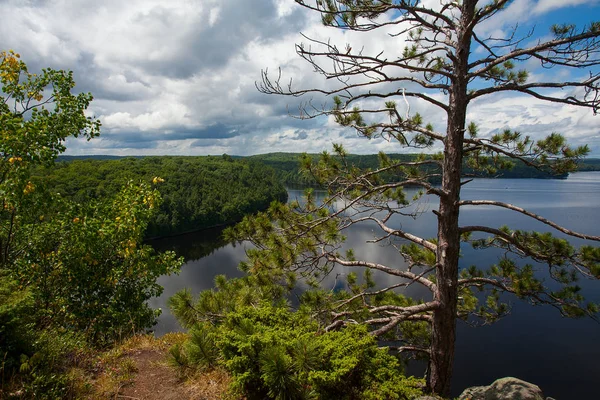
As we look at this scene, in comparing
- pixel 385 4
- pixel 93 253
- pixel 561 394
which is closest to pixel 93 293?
pixel 93 253

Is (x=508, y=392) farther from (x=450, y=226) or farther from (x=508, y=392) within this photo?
(x=450, y=226)

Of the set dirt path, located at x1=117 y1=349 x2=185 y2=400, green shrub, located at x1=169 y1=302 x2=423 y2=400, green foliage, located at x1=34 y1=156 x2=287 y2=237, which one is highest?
green shrub, located at x1=169 y1=302 x2=423 y2=400

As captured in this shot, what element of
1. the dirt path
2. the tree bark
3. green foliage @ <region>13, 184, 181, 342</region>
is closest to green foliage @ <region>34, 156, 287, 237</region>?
green foliage @ <region>13, 184, 181, 342</region>

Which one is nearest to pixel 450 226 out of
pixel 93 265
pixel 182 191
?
pixel 93 265

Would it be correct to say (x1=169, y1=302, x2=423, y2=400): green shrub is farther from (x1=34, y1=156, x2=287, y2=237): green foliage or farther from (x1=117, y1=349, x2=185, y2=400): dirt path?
(x1=34, y1=156, x2=287, y2=237): green foliage

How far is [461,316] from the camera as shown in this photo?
4793 mm

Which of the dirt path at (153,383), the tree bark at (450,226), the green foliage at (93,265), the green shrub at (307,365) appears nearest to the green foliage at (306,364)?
the green shrub at (307,365)

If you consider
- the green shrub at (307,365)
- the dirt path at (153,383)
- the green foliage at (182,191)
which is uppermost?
the green shrub at (307,365)

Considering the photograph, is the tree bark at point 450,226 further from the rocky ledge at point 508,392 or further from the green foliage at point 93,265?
the green foliage at point 93,265

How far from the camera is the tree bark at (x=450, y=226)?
137 inches

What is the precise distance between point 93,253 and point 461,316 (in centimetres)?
510

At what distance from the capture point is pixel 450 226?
11.8 feet

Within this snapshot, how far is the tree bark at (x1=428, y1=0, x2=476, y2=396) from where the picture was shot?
3492 mm

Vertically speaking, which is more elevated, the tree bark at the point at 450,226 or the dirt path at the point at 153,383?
the tree bark at the point at 450,226
